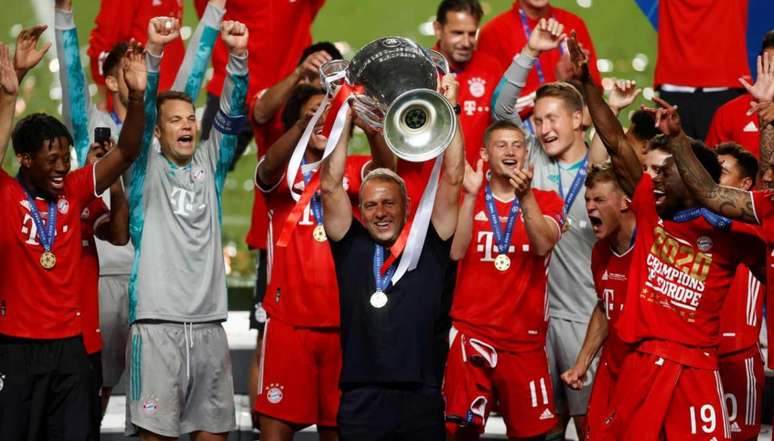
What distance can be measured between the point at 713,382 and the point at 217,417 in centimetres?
230

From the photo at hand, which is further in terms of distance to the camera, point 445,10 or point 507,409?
point 445,10

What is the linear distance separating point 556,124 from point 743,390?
1696mm

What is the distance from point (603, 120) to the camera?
20.1 feet

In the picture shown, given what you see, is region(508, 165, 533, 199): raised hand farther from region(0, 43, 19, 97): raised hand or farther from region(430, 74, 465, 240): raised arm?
region(0, 43, 19, 97): raised hand

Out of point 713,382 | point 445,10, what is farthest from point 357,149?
point 713,382

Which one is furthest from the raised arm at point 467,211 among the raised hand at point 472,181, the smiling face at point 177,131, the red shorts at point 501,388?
the smiling face at point 177,131

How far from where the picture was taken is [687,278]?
19.3 ft

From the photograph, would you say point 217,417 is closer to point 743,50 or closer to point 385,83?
point 385,83

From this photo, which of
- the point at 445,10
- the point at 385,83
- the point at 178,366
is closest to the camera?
the point at 385,83

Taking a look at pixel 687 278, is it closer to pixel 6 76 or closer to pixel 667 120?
pixel 667 120

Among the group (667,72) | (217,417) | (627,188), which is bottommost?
(217,417)

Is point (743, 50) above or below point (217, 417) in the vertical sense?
above

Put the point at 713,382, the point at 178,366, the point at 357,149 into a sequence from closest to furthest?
the point at 713,382 < the point at 178,366 < the point at 357,149

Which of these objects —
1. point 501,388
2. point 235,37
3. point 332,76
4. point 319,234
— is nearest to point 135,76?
point 235,37
